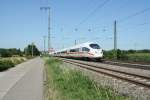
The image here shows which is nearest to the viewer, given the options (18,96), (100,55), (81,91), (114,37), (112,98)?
(112,98)

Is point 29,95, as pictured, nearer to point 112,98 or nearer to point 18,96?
point 18,96

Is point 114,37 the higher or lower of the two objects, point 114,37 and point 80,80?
the higher

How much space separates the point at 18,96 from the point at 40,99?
4.35 feet

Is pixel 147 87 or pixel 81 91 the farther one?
pixel 147 87

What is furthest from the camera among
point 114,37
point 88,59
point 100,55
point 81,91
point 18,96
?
point 114,37

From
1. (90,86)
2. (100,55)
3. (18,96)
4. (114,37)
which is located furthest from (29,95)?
(114,37)

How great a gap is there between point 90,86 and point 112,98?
3876 mm

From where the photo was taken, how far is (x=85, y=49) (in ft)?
154

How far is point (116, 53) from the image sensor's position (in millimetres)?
57188

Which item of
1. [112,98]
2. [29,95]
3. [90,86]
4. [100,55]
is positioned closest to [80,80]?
[90,86]

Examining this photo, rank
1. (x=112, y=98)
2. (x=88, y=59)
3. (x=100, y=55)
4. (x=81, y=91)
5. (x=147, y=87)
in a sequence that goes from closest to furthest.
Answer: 1. (x=112, y=98)
2. (x=81, y=91)
3. (x=147, y=87)
4. (x=100, y=55)
5. (x=88, y=59)

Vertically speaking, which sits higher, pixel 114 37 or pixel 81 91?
pixel 114 37

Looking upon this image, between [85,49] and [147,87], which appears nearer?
[147,87]

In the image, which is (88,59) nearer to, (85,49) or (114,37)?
(85,49)
